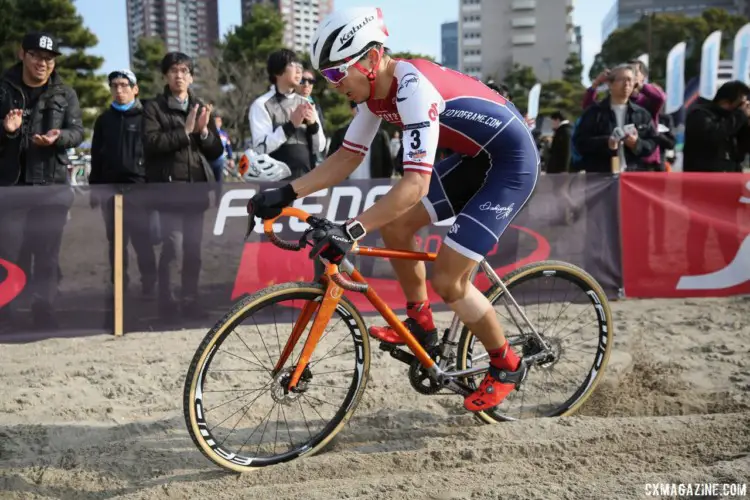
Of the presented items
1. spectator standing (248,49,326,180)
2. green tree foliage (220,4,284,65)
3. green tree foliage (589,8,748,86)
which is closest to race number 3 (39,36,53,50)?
spectator standing (248,49,326,180)

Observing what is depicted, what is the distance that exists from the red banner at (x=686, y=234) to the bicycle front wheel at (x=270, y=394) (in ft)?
12.3

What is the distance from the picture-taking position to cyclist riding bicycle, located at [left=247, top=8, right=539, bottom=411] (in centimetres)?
331

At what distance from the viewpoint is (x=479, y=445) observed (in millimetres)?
3754

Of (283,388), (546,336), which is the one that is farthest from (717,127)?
(283,388)

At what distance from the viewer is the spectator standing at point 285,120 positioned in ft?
21.5

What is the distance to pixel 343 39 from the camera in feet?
10.7

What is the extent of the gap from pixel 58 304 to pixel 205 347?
10.9 ft

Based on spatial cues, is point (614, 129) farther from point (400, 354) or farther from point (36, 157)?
point (36, 157)

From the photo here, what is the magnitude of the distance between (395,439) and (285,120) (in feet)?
11.7

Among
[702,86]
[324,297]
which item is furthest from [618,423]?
[702,86]

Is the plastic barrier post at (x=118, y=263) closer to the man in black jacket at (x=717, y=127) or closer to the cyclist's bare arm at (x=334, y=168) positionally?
the cyclist's bare arm at (x=334, y=168)

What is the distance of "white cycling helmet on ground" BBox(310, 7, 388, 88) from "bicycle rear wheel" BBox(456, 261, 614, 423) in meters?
1.59

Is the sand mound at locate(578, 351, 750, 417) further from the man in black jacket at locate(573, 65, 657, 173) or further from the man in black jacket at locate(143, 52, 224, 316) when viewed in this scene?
the man in black jacket at locate(143, 52, 224, 316)

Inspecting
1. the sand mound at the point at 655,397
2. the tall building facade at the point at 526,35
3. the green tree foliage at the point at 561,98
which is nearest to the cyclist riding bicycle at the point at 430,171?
the sand mound at the point at 655,397
